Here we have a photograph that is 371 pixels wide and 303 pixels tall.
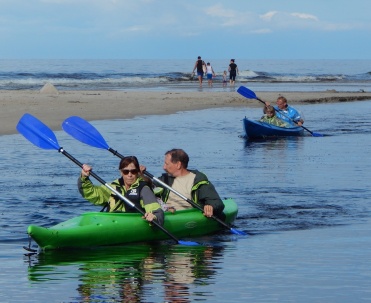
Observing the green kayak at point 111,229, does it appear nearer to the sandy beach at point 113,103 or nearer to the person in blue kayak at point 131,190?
the person in blue kayak at point 131,190

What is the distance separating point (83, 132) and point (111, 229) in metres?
2.28

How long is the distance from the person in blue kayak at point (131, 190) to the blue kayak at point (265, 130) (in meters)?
10.7

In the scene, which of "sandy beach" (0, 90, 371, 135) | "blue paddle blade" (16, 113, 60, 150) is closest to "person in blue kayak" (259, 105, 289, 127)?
"sandy beach" (0, 90, 371, 135)

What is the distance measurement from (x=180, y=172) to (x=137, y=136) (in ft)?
32.6

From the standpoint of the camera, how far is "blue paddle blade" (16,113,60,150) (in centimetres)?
1076

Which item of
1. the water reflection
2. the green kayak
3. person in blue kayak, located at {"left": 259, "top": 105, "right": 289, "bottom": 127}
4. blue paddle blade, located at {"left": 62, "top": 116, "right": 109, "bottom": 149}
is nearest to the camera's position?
the water reflection

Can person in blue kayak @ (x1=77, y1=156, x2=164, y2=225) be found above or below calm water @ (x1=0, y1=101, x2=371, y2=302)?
above

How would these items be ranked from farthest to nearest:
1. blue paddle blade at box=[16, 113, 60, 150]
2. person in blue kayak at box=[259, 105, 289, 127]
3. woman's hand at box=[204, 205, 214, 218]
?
person in blue kayak at box=[259, 105, 289, 127]
blue paddle blade at box=[16, 113, 60, 150]
woman's hand at box=[204, 205, 214, 218]

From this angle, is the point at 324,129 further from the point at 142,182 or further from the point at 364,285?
the point at 364,285

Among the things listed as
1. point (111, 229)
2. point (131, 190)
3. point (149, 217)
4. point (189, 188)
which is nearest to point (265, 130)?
point (189, 188)

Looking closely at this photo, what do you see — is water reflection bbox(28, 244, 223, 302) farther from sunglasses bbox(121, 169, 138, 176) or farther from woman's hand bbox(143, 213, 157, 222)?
sunglasses bbox(121, 169, 138, 176)

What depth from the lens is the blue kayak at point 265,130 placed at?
20.2 m

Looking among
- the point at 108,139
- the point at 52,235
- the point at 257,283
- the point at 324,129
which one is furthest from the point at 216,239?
the point at 324,129

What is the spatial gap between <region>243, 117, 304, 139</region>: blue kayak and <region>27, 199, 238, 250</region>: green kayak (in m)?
10.1
